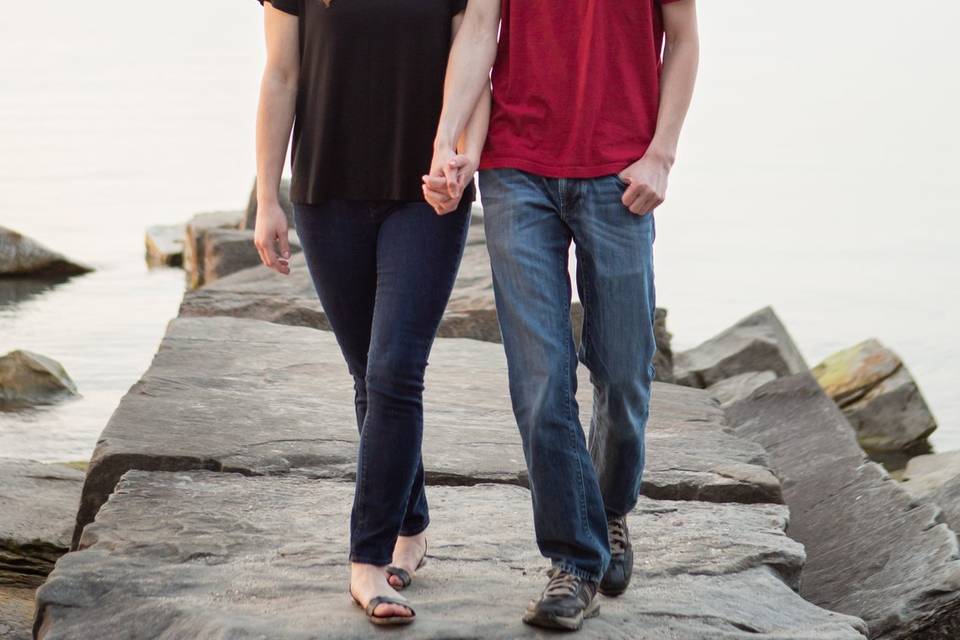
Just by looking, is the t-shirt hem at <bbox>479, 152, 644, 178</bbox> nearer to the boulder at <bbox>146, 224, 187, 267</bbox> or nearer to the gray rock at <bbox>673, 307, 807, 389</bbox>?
the gray rock at <bbox>673, 307, 807, 389</bbox>

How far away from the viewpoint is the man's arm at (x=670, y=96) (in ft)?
10.8

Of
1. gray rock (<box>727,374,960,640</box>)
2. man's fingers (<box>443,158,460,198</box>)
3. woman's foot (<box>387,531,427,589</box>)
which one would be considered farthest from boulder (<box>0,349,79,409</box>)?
man's fingers (<box>443,158,460,198</box>)

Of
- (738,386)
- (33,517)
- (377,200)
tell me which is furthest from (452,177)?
(738,386)

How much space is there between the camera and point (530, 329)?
3.24m

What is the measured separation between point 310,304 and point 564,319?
162 inches

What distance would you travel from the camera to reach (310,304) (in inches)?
287

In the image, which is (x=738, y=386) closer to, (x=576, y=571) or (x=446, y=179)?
(x=576, y=571)

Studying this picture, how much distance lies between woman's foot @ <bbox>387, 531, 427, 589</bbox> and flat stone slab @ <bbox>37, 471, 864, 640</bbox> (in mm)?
37

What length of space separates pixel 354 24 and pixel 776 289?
1013cm

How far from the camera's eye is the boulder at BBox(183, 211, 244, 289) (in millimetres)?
10617

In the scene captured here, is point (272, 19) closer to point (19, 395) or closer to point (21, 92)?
point (19, 395)

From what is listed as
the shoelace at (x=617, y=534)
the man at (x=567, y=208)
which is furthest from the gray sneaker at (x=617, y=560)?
the man at (x=567, y=208)

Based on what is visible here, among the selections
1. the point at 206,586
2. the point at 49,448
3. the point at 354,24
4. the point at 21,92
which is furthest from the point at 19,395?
the point at 21,92

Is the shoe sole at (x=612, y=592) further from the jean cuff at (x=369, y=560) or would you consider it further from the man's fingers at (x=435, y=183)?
the man's fingers at (x=435, y=183)
